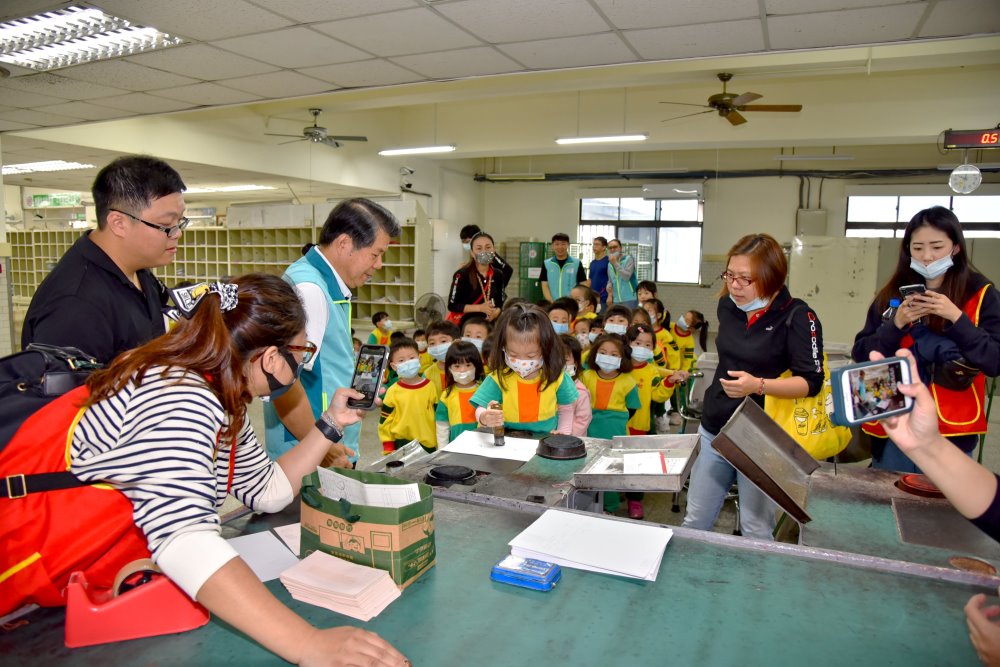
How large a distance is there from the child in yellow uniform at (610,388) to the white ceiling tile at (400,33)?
5.94 ft

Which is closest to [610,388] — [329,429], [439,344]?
[439,344]

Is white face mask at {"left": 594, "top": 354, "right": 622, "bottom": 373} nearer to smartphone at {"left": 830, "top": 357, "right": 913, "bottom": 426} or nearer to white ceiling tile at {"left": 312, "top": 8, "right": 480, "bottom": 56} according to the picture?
white ceiling tile at {"left": 312, "top": 8, "right": 480, "bottom": 56}

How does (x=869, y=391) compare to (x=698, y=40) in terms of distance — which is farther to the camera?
(x=698, y=40)

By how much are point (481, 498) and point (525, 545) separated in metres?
0.32

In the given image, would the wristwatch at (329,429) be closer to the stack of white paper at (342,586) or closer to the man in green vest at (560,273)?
the stack of white paper at (342,586)

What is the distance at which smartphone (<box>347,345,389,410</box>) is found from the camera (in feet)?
5.15

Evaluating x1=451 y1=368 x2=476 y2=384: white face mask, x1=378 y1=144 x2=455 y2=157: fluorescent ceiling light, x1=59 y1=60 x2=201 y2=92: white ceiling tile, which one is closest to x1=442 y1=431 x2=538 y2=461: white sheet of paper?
x1=451 y1=368 x2=476 y2=384: white face mask

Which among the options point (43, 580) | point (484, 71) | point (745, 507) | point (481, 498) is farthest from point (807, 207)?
point (43, 580)

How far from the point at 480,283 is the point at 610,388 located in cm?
192

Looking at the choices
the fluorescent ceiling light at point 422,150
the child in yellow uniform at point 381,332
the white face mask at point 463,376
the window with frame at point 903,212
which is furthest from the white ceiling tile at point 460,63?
the window with frame at point 903,212

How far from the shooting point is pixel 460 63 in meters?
3.78

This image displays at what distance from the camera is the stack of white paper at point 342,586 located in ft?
3.79

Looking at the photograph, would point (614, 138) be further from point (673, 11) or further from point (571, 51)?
point (673, 11)

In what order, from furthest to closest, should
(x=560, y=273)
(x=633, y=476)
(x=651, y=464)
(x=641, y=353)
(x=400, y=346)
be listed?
(x=560, y=273)
(x=641, y=353)
(x=400, y=346)
(x=651, y=464)
(x=633, y=476)
